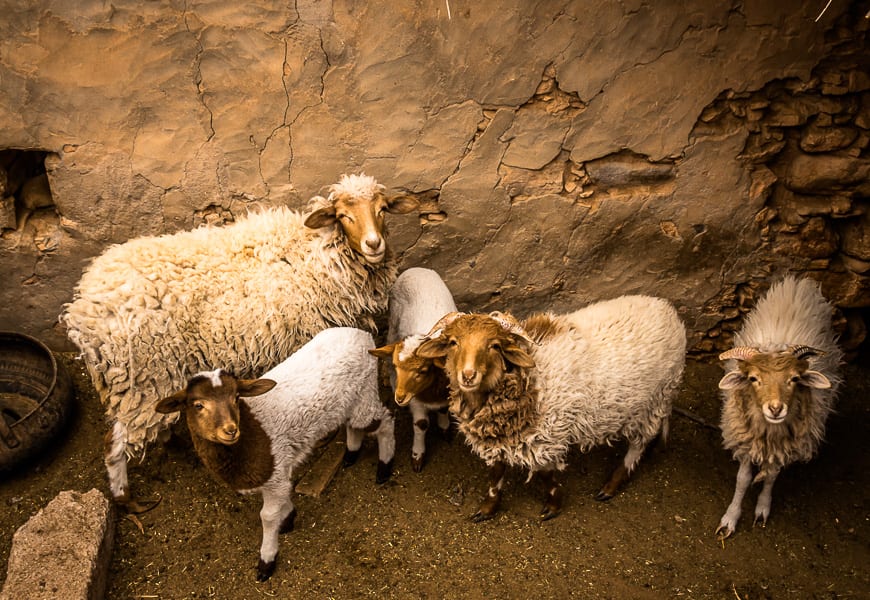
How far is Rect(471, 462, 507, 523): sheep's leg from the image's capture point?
4531 millimetres

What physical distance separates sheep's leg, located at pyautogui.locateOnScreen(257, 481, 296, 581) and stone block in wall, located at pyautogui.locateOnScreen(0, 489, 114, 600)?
0.90m

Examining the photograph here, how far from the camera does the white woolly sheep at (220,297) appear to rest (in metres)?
4.16

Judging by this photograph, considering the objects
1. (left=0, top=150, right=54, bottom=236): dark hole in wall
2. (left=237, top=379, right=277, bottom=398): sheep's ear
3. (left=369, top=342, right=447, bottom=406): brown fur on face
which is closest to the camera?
(left=237, top=379, right=277, bottom=398): sheep's ear

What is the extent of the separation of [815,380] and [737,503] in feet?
3.23

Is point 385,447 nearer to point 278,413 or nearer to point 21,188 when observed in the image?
point 278,413

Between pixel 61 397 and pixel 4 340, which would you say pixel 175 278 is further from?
pixel 4 340

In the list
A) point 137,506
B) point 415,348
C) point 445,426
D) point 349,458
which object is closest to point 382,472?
point 349,458

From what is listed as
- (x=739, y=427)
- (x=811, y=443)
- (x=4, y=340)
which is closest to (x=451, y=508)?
(x=739, y=427)

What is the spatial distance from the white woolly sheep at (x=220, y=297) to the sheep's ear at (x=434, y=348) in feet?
2.77

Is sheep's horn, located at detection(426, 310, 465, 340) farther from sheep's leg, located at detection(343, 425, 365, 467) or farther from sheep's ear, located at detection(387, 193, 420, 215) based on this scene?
sheep's leg, located at detection(343, 425, 365, 467)

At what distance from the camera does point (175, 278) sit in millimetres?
4340

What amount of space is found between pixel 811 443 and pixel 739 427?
1.47 feet

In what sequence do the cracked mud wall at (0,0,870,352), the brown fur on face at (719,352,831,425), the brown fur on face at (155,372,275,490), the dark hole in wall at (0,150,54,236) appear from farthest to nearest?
the dark hole in wall at (0,150,54,236), the cracked mud wall at (0,0,870,352), the brown fur on face at (719,352,831,425), the brown fur on face at (155,372,275,490)

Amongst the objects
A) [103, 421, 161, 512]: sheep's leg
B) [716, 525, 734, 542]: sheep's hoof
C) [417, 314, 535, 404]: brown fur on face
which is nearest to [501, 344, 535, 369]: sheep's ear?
[417, 314, 535, 404]: brown fur on face
